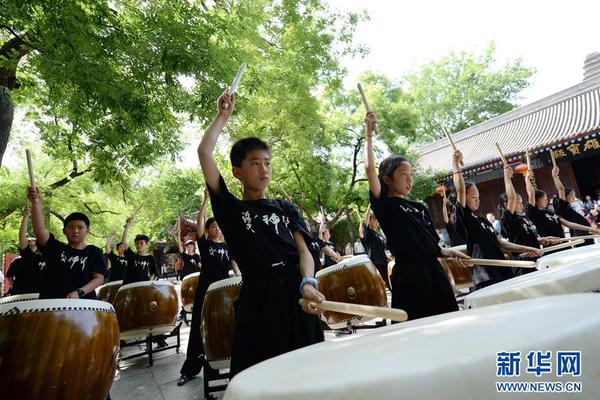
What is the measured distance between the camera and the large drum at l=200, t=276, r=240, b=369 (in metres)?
3.15

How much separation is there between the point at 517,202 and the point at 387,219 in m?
2.87

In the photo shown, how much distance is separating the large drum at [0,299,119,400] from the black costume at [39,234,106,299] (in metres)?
1.17

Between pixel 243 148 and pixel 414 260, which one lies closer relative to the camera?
pixel 243 148

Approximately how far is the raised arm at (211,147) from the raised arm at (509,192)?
373 centimetres

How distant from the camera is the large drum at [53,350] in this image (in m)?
2.31

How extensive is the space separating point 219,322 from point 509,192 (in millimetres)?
3564

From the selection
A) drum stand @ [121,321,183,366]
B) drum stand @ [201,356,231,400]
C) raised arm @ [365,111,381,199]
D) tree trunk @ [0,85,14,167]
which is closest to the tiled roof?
drum stand @ [121,321,183,366]

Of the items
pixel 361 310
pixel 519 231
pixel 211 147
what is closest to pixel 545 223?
pixel 519 231

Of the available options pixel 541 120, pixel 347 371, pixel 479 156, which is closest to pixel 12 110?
pixel 347 371

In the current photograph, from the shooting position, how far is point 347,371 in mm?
927

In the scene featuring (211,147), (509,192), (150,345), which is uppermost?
(211,147)

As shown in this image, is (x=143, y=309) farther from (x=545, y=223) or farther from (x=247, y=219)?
(x=545, y=223)

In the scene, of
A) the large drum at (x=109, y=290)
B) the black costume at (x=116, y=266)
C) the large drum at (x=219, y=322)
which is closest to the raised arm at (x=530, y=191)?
the large drum at (x=219, y=322)

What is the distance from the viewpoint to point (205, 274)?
14.8 ft
